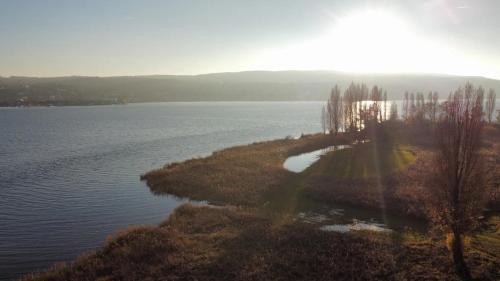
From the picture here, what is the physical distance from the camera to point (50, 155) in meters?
63.6

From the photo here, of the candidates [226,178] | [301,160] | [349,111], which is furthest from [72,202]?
[349,111]

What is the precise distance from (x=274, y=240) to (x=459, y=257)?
10.9 m

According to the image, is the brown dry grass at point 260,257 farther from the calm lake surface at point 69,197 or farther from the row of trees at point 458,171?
the calm lake surface at point 69,197

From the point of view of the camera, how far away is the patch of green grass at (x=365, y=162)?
155ft

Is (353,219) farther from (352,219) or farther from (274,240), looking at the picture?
(274,240)

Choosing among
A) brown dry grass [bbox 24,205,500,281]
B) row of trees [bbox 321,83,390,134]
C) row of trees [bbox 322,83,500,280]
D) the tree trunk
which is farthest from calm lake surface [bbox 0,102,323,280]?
row of trees [bbox 321,83,390,134]

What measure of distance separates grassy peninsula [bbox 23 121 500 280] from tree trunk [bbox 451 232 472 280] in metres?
0.35

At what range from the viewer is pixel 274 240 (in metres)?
24.2

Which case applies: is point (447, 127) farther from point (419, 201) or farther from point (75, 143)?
point (75, 143)

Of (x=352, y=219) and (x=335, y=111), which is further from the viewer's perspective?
(x=335, y=111)

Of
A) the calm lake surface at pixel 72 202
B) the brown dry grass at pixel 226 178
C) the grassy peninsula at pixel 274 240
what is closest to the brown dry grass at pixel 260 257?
the grassy peninsula at pixel 274 240

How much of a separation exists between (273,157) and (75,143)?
46760 mm

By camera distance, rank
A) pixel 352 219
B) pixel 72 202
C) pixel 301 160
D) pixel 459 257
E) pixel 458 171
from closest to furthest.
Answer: pixel 459 257 → pixel 458 171 → pixel 352 219 → pixel 72 202 → pixel 301 160

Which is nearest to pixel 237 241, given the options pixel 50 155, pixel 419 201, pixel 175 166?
pixel 419 201
